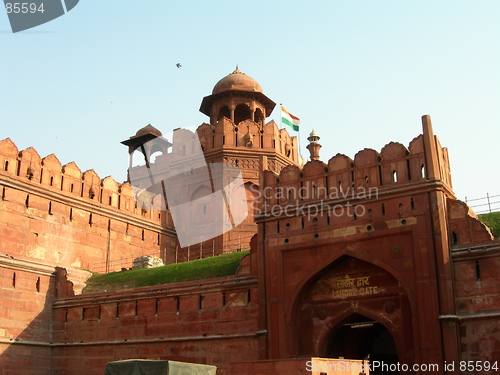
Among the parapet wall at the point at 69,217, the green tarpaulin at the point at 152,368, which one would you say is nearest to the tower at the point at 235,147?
the parapet wall at the point at 69,217

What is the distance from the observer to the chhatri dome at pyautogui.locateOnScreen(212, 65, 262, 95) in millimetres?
30453

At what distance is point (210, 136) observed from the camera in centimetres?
2870

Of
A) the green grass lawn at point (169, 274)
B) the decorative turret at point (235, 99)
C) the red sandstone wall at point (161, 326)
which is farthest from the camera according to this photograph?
the decorative turret at point (235, 99)

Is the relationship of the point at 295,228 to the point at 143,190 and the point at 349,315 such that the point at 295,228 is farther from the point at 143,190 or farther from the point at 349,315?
the point at 143,190

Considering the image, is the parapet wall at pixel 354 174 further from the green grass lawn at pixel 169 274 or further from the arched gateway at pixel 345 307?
the green grass lawn at pixel 169 274

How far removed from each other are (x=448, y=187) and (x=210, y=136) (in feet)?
43.6

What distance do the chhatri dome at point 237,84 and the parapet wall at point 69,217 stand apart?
6660 mm

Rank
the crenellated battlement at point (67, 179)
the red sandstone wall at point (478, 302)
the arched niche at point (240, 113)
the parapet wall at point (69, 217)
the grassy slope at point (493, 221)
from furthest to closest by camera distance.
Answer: the arched niche at point (240, 113) → the crenellated battlement at point (67, 179) → the parapet wall at point (69, 217) → the grassy slope at point (493, 221) → the red sandstone wall at point (478, 302)

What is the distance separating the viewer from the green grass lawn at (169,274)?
21.0 m

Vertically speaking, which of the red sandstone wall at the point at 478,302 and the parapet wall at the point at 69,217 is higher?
the parapet wall at the point at 69,217

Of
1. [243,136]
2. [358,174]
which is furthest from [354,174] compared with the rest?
[243,136]

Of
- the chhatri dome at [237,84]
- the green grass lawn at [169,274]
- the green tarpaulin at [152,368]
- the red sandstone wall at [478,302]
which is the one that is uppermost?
the chhatri dome at [237,84]

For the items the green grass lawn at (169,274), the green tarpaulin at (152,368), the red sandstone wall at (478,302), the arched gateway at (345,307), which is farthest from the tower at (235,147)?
the green tarpaulin at (152,368)

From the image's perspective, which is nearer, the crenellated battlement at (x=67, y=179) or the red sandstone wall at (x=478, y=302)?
the red sandstone wall at (x=478, y=302)
